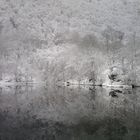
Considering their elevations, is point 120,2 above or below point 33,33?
above

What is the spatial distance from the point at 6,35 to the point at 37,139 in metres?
64.5

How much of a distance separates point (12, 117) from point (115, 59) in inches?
2070

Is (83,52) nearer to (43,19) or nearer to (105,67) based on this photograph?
(105,67)

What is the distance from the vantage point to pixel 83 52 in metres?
67.8

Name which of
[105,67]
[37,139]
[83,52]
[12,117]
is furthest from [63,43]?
[37,139]

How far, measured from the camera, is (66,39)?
70250 mm

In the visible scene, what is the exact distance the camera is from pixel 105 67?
6425 cm

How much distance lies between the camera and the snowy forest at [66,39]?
64438 mm

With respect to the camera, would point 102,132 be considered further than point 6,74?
No

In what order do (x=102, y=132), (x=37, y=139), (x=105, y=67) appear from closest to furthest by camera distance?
(x=37, y=139) < (x=102, y=132) < (x=105, y=67)

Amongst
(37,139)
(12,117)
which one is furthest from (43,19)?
(37,139)

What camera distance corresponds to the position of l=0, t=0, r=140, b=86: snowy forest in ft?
211

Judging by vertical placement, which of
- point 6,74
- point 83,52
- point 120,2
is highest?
point 120,2

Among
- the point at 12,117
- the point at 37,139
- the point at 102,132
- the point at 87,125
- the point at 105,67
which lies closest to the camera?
the point at 37,139
